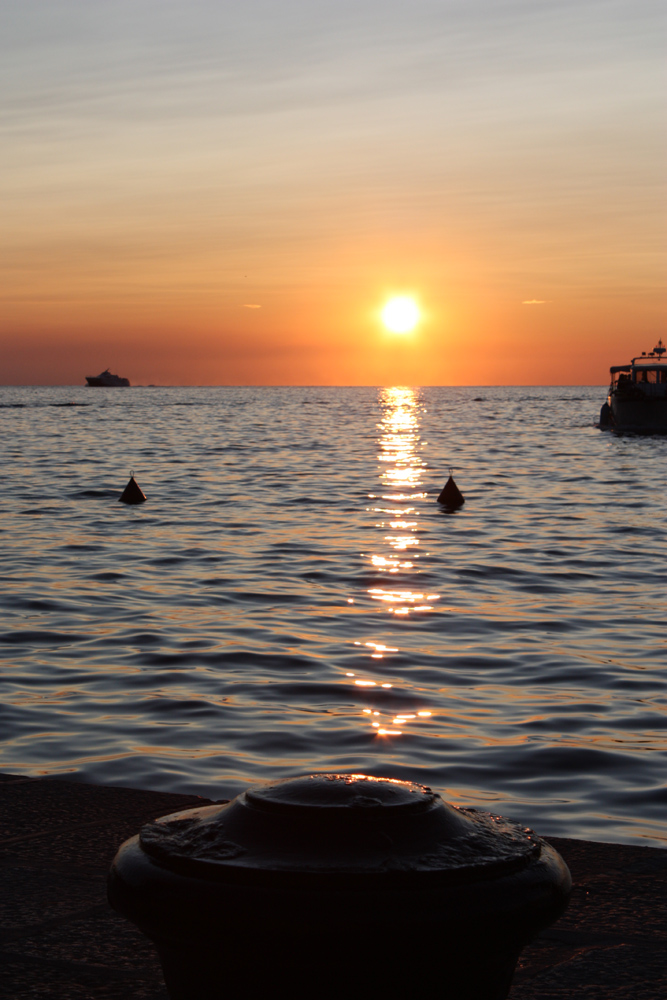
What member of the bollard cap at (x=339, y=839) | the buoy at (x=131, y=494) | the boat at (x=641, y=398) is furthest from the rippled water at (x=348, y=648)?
the boat at (x=641, y=398)

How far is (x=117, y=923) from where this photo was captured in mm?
3395

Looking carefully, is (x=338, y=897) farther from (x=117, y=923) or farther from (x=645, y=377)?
(x=645, y=377)

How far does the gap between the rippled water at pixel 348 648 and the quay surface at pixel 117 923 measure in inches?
57.2

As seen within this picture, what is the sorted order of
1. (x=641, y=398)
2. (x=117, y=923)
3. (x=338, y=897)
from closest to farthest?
(x=338, y=897), (x=117, y=923), (x=641, y=398)

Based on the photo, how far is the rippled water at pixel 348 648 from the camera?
649 centimetres

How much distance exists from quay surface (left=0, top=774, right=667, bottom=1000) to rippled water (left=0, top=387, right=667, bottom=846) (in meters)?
1.45

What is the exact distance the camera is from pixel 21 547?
56.1ft

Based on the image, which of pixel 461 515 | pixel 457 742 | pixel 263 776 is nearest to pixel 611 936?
pixel 263 776

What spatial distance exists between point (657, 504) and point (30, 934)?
23691mm

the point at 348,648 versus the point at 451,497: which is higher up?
the point at 451,497

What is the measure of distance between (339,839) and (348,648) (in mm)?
8219

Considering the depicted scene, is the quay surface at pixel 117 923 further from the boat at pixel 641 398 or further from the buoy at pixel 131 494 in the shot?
the boat at pixel 641 398

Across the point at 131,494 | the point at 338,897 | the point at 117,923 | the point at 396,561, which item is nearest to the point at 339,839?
the point at 338,897

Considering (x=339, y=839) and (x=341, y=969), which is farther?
(x=339, y=839)
